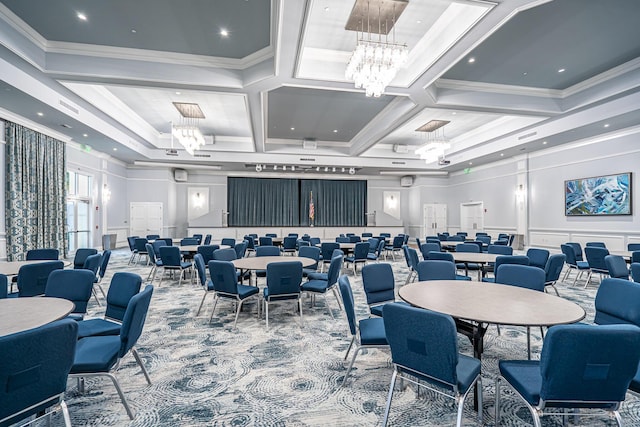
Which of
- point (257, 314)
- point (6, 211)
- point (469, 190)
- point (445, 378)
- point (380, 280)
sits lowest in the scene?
point (257, 314)

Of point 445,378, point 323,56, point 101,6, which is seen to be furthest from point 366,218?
point 445,378

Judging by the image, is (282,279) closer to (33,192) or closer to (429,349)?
(429,349)

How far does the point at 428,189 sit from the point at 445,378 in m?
15.4

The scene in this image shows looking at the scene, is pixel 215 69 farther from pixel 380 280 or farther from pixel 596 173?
pixel 596 173

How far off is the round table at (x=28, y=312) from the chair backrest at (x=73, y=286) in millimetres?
496

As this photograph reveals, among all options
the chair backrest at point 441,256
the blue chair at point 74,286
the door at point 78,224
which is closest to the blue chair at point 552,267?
the chair backrest at point 441,256

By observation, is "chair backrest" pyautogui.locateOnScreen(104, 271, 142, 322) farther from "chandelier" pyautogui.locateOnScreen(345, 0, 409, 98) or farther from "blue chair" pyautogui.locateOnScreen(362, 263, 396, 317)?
"chandelier" pyautogui.locateOnScreen(345, 0, 409, 98)

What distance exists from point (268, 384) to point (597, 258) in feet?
21.6

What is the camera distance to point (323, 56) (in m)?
6.32

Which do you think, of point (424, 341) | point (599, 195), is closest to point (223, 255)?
point (424, 341)

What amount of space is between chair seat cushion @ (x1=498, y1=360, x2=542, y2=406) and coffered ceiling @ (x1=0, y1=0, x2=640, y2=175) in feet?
14.2

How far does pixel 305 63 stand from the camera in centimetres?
627

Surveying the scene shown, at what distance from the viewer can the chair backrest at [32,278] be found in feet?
11.7

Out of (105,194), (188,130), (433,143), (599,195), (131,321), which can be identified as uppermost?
(188,130)
